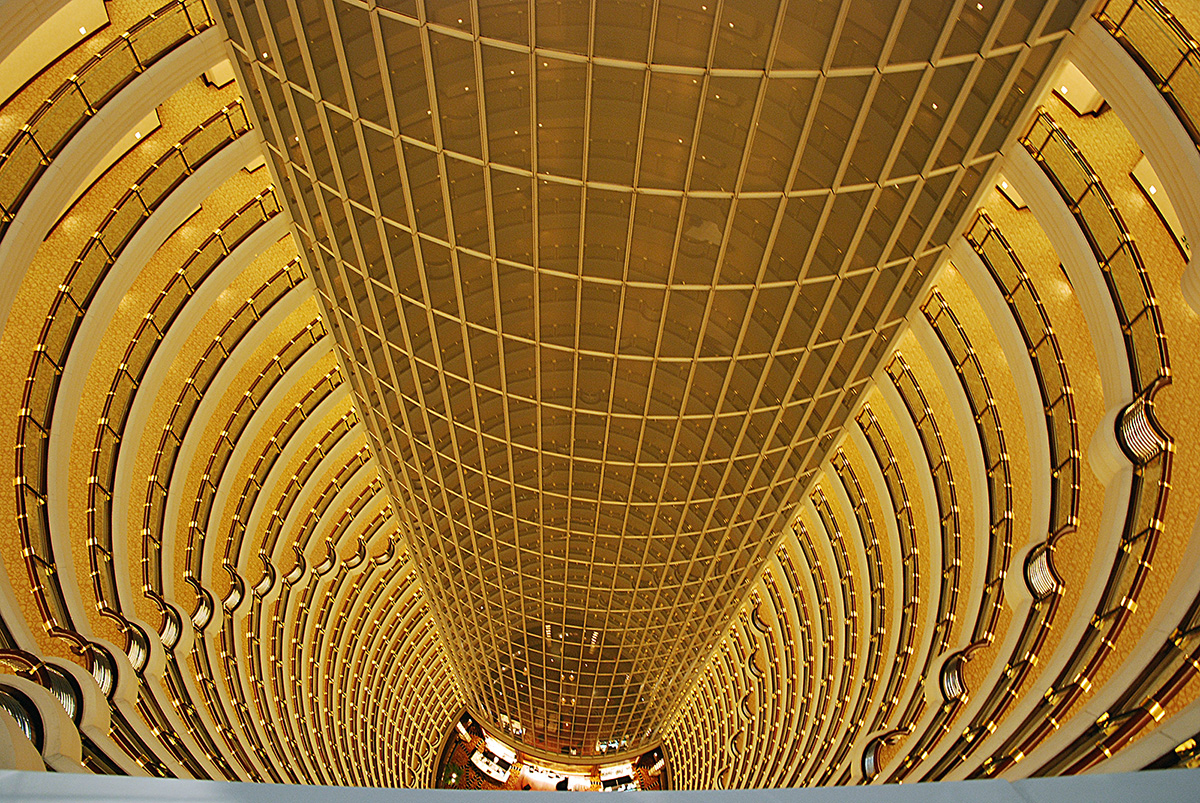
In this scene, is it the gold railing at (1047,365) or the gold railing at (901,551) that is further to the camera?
the gold railing at (901,551)

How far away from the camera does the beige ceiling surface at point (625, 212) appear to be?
1106 centimetres

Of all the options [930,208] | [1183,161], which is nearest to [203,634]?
[930,208]

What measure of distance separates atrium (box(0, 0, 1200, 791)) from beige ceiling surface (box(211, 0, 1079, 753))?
67 millimetres

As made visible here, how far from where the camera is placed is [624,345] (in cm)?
1614

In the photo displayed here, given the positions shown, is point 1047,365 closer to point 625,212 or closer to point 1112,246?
point 1112,246

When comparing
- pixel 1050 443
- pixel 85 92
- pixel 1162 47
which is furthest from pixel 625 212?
pixel 1050 443

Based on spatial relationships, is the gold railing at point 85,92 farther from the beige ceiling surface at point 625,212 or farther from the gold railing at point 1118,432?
the gold railing at point 1118,432

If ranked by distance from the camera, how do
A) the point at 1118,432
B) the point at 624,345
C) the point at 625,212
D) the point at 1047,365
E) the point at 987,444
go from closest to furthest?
the point at 625,212 → the point at 1118,432 → the point at 624,345 → the point at 1047,365 → the point at 987,444

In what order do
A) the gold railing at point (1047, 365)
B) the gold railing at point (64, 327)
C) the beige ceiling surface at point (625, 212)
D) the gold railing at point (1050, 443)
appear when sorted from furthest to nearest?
the gold railing at point (1047, 365) → the gold railing at point (1050, 443) → the gold railing at point (64, 327) → the beige ceiling surface at point (625, 212)

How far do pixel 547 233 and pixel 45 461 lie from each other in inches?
456

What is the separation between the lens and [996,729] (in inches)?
625

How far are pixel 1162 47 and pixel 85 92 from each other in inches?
700

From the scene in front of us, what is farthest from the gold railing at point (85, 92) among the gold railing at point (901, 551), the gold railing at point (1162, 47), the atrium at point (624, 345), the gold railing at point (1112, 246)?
the gold railing at point (901, 551)

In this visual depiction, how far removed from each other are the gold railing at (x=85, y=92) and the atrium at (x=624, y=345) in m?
0.07
